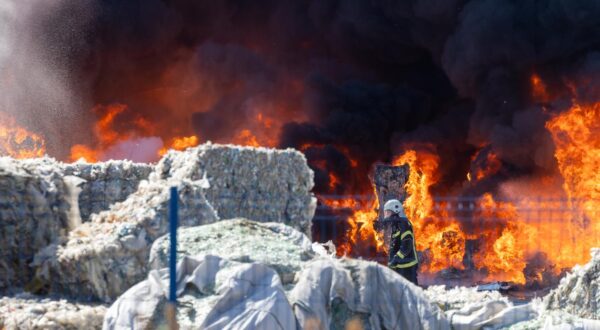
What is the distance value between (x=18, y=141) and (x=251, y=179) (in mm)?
28706

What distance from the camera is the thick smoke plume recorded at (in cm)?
3741

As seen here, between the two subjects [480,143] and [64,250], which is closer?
[64,250]

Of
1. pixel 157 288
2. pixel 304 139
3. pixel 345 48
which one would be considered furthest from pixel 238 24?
pixel 157 288

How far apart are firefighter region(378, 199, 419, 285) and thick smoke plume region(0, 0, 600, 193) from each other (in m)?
24.2

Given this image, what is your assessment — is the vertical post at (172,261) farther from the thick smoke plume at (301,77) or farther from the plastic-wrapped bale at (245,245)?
the thick smoke plume at (301,77)

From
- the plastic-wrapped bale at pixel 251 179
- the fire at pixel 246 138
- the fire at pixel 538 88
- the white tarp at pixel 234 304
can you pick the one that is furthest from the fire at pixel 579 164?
the white tarp at pixel 234 304

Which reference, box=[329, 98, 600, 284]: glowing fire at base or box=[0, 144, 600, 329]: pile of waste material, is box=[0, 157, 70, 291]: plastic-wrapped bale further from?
box=[329, 98, 600, 284]: glowing fire at base

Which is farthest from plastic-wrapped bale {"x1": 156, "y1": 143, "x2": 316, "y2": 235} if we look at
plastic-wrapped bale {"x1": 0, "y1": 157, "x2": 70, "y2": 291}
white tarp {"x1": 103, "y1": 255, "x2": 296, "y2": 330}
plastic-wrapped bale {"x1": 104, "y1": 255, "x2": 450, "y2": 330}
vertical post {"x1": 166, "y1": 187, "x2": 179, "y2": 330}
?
vertical post {"x1": 166, "y1": 187, "x2": 179, "y2": 330}

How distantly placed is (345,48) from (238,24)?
6914 mm

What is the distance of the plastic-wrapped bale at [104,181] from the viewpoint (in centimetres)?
1611

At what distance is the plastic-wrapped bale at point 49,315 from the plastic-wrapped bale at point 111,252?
0.49 meters

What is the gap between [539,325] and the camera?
8336 millimetres

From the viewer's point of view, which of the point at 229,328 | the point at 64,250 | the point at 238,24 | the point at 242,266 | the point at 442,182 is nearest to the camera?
the point at 229,328

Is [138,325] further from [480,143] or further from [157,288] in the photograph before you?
[480,143]
